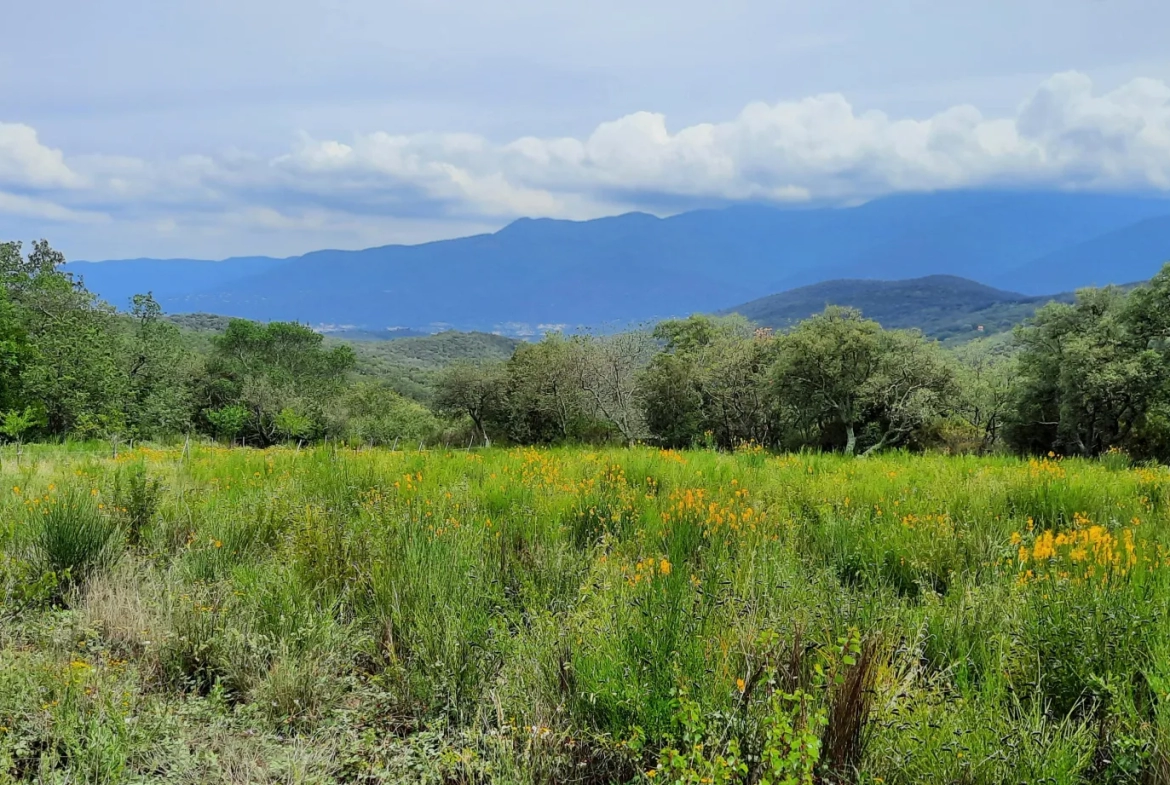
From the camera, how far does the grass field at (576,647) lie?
7.43 feet

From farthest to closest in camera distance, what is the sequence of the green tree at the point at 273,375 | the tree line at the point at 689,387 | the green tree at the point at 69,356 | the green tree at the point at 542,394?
the green tree at the point at 273,375
the green tree at the point at 542,394
the green tree at the point at 69,356
the tree line at the point at 689,387

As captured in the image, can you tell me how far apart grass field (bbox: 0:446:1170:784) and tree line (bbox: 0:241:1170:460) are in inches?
512

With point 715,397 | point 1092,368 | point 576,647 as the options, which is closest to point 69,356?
point 715,397

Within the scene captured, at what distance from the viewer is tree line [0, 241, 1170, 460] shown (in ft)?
88.1

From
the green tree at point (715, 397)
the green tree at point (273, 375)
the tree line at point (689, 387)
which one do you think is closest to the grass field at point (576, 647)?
the tree line at point (689, 387)

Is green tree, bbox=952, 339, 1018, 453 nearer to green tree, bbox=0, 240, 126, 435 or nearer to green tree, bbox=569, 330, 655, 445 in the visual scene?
green tree, bbox=569, 330, 655, 445

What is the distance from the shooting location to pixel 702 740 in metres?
2.38

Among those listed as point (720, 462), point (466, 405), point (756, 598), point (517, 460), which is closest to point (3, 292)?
point (466, 405)

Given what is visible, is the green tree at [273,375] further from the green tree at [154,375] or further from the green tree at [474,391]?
the green tree at [474,391]

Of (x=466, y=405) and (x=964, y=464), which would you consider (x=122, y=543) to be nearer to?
(x=964, y=464)

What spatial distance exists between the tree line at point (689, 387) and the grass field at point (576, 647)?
42.7 ft

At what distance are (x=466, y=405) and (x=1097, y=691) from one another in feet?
150

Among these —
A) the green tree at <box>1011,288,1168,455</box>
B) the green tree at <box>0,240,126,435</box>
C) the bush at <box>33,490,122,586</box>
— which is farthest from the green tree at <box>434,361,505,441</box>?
the bush at <box>33,490,122,586</box>

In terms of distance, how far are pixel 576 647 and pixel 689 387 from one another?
3458 centimetres
